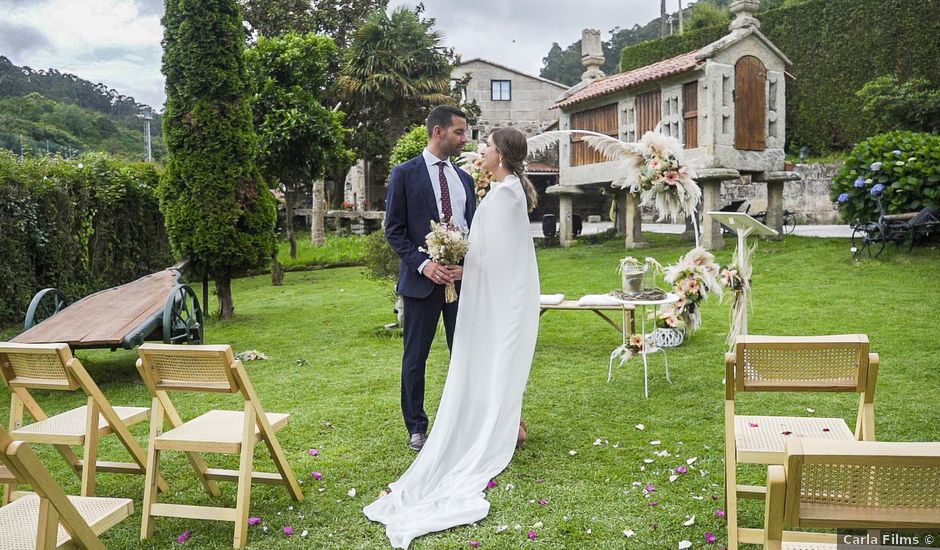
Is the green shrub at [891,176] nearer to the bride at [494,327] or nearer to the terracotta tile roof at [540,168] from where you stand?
the bride at [494,327]

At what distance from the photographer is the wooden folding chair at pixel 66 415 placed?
4078mm

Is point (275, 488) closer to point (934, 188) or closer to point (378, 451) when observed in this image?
point (378, 451)

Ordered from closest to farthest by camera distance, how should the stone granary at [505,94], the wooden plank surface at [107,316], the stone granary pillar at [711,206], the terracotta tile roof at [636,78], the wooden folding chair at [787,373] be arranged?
1. the wooden folding chair at [787,373]
2. the wooden plank surface at [107,316]
3. the stone granary pillar at [711,206]
4. the terracotta tile roof at [636,78]
5. the stone granary at [505,94]

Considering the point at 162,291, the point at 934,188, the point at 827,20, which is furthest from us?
the point at 827,20

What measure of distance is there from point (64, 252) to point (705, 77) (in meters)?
12.7

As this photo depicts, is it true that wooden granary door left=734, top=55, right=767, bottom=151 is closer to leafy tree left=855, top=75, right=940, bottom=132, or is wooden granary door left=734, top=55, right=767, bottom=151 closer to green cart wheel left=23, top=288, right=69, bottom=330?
leafy tree left=855, top=75, right=940, bottom=132

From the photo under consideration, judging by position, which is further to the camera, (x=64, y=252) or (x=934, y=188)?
(x=934, y=188)

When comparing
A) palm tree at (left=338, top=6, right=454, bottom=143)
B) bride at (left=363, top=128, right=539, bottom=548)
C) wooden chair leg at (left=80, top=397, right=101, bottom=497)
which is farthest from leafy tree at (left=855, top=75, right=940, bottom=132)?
wooden chair leg at (left=80, top=397, right=101, bottom=497)

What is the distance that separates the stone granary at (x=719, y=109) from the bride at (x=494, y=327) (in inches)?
441

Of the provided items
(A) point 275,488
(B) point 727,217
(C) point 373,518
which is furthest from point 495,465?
(B) point 727,217

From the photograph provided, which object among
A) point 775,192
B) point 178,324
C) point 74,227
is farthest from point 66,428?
point 775,192

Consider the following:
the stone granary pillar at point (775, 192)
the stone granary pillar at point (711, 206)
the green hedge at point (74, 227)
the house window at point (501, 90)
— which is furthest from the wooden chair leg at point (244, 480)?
the house window at point (501, 90)

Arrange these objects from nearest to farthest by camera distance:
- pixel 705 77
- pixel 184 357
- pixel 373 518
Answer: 1. pixel 184 357
2. pixel 373 518
3. pixel 705 77

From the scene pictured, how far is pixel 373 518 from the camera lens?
4324 mm
